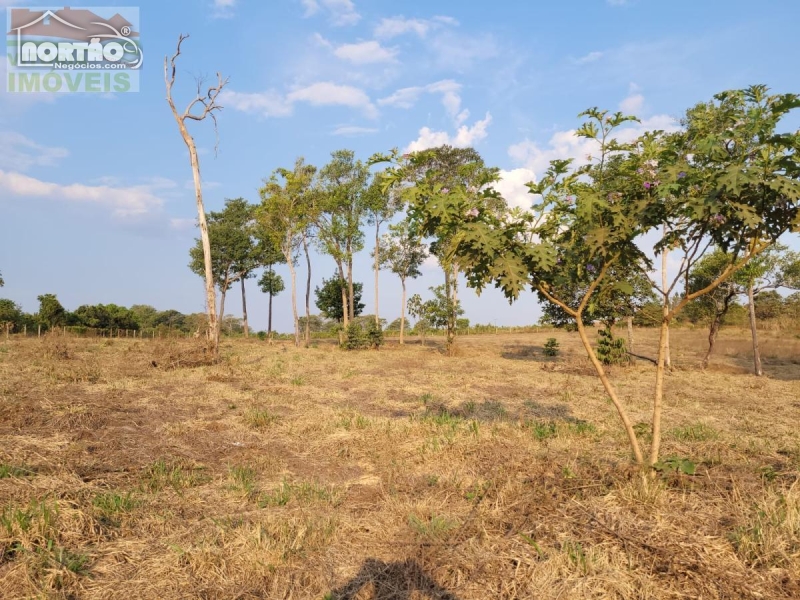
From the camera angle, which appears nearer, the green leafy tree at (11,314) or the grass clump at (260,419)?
the grass clump at (260,419)

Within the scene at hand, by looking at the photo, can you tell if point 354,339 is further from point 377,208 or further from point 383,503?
point 383,503

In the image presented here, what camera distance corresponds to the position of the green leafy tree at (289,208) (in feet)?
101

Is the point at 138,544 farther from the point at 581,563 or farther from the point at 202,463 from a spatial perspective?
the point at 581,563

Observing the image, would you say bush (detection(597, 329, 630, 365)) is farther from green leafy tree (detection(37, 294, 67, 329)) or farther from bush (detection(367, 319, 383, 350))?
green leafy tree (detection(37, 294, 67, 329))

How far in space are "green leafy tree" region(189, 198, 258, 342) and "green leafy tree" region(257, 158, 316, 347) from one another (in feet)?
29.5

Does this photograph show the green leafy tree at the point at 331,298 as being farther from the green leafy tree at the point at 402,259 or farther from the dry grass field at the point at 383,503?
the dry grass field at the point at 383,503

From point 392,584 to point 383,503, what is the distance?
4.61 feet

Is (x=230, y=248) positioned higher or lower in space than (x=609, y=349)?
higher

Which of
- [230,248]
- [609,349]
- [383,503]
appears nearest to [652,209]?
[383,503]

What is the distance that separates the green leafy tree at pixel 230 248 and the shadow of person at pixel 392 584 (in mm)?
39621

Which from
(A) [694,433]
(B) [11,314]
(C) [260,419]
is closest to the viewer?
(A) [694,433]

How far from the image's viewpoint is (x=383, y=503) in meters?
4.59

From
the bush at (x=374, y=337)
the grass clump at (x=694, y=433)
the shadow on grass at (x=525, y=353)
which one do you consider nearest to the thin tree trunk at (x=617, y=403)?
the grass clump at (x=694, y=433)

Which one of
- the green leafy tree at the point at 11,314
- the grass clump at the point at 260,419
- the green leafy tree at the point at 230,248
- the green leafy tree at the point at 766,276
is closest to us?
the grass clump at the point at 260,419
